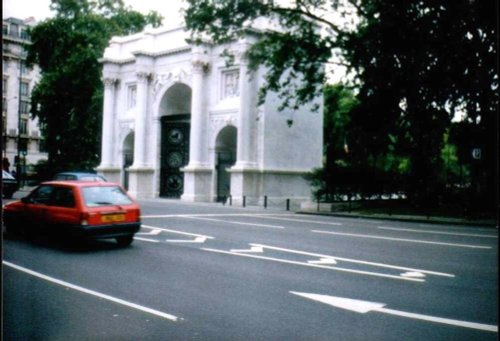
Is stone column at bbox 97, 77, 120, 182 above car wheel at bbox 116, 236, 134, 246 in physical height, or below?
above

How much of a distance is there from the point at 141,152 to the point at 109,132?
214 inches

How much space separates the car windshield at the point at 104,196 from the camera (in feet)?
35.6

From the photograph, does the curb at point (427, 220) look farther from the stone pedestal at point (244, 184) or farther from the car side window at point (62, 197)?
the car side window at point (62, 197)

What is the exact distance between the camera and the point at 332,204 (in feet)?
83.3

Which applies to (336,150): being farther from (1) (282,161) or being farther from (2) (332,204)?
(2) (332,204)

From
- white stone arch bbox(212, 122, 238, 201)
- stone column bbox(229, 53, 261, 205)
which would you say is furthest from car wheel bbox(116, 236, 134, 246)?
white stone arch bbox(212, 122, 238, 201)

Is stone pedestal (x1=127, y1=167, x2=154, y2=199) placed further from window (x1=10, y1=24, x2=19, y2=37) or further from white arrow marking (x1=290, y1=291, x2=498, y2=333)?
window (x1=10, y1=24, x2=19, y2=37)

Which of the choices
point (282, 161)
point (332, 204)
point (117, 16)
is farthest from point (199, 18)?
point (117, 16)

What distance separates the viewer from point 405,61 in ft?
62.7

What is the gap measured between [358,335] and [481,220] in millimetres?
16384

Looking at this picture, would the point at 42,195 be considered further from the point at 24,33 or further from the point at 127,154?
the point at 127,154

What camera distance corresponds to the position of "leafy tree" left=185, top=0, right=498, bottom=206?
17266 millimetres

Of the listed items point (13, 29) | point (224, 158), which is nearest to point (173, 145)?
point (224, 158)

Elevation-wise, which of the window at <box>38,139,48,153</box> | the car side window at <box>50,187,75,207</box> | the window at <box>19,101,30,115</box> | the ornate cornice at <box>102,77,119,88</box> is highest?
the ornate cornice at <box>102,77,119,88</box>
